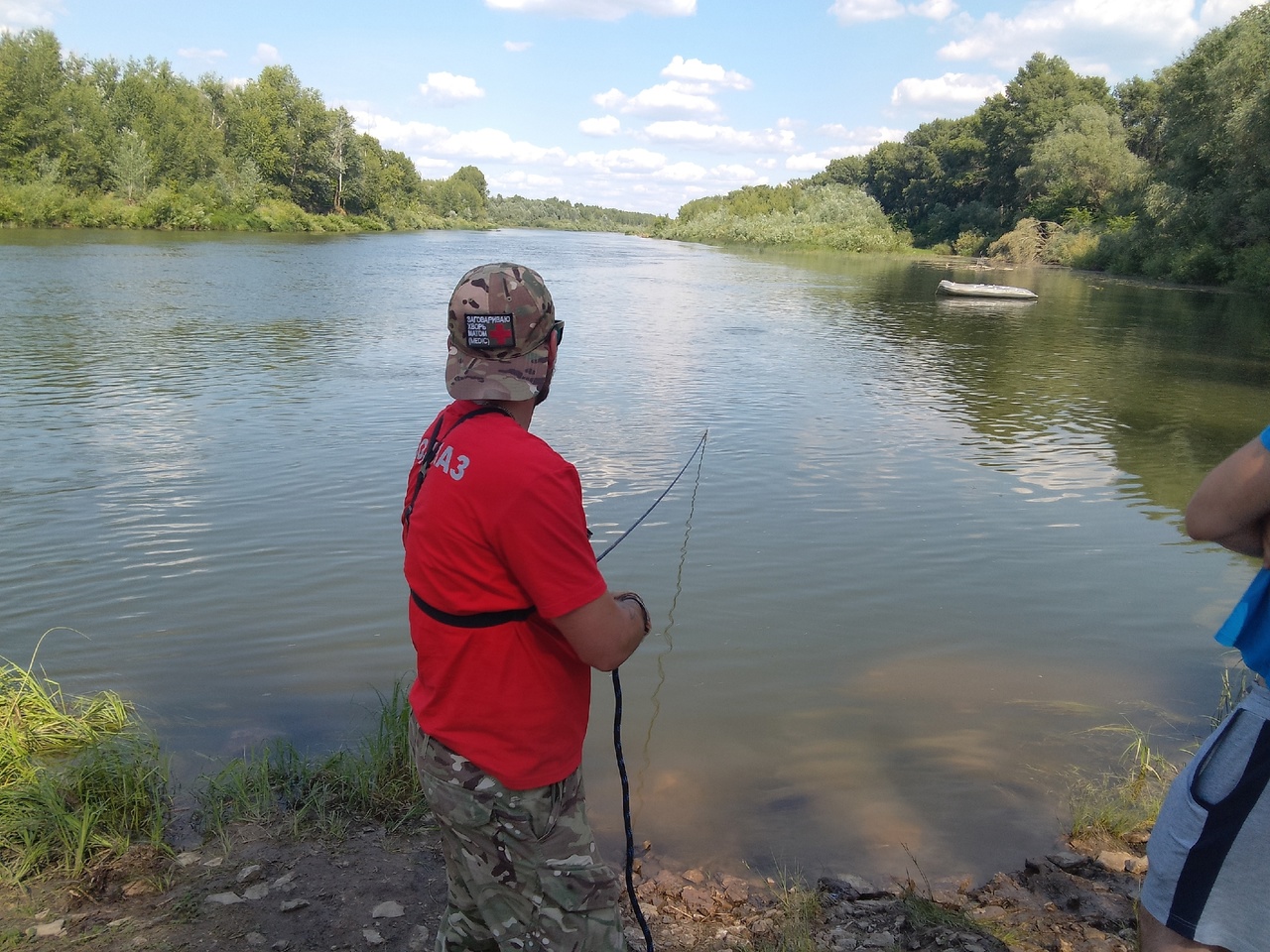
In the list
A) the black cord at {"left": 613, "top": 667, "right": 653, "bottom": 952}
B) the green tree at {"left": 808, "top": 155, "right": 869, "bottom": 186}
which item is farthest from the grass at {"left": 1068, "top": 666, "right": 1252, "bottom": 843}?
the green tree at {"left": 808, "top": 155, "right": 869, "bottom": 186}

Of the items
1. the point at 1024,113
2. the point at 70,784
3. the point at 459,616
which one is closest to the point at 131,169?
the point at 1024,113

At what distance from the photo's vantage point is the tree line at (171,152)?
222 ft

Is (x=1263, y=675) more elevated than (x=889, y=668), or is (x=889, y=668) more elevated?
(x=1263, y=675)

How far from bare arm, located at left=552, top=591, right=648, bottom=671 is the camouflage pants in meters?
0.37

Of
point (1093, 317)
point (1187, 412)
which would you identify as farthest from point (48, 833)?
point (1093, 317)

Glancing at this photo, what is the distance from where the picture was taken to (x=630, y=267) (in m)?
57.0

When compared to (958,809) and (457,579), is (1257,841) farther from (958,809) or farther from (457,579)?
(958,809)

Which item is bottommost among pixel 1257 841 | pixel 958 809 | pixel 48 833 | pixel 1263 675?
pixel 958 809

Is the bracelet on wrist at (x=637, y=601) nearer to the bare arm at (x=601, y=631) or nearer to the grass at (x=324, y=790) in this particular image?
the bare arm at (x=601, y=631)

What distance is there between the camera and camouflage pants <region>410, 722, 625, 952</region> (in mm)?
2365

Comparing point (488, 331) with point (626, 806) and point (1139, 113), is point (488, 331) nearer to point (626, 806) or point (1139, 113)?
point (626, 806)

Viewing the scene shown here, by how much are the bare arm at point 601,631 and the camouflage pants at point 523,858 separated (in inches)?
14.4

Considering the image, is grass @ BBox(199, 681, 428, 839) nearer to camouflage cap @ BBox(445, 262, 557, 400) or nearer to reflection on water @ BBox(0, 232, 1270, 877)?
reflection on water @ BBox(0, 232, 1270, 877)

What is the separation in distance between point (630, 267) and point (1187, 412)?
140ft
